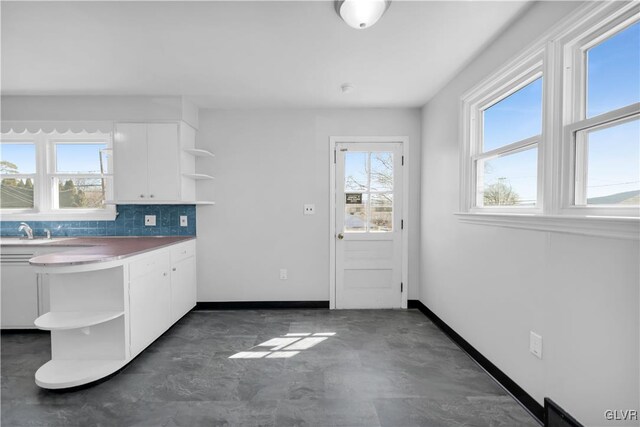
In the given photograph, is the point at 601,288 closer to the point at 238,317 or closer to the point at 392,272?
the point at 392,272

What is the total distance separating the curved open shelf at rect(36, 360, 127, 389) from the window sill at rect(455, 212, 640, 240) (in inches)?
113

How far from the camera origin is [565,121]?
1485 mm

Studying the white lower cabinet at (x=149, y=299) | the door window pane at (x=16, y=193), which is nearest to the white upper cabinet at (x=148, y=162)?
the white lower cabinet at (x=149, y=299)

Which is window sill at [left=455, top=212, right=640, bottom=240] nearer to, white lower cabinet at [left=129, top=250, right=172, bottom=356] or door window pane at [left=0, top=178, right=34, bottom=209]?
white lower cabinet at [left=129, top=250, right=172, bottom=356]

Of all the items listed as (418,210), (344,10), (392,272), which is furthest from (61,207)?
(418,210)

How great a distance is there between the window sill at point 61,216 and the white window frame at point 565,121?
3917 mm

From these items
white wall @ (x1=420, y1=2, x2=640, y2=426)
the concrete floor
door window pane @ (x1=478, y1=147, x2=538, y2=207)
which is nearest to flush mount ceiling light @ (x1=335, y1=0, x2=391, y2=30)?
white wall @ (x1=420, y1=2, x2=640, y2=426)

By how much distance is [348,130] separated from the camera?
11.2 ft

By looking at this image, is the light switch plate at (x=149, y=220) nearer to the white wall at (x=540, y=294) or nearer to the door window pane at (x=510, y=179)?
the white wall at (x=540, y=294)

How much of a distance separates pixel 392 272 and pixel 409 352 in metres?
1.16

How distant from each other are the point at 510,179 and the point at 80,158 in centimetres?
434

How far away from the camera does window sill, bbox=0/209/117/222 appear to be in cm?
317

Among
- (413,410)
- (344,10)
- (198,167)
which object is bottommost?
(413,410)

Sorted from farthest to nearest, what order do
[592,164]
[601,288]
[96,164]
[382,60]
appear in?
[96,164] → [382,60] → [592,164] → [601,288]
